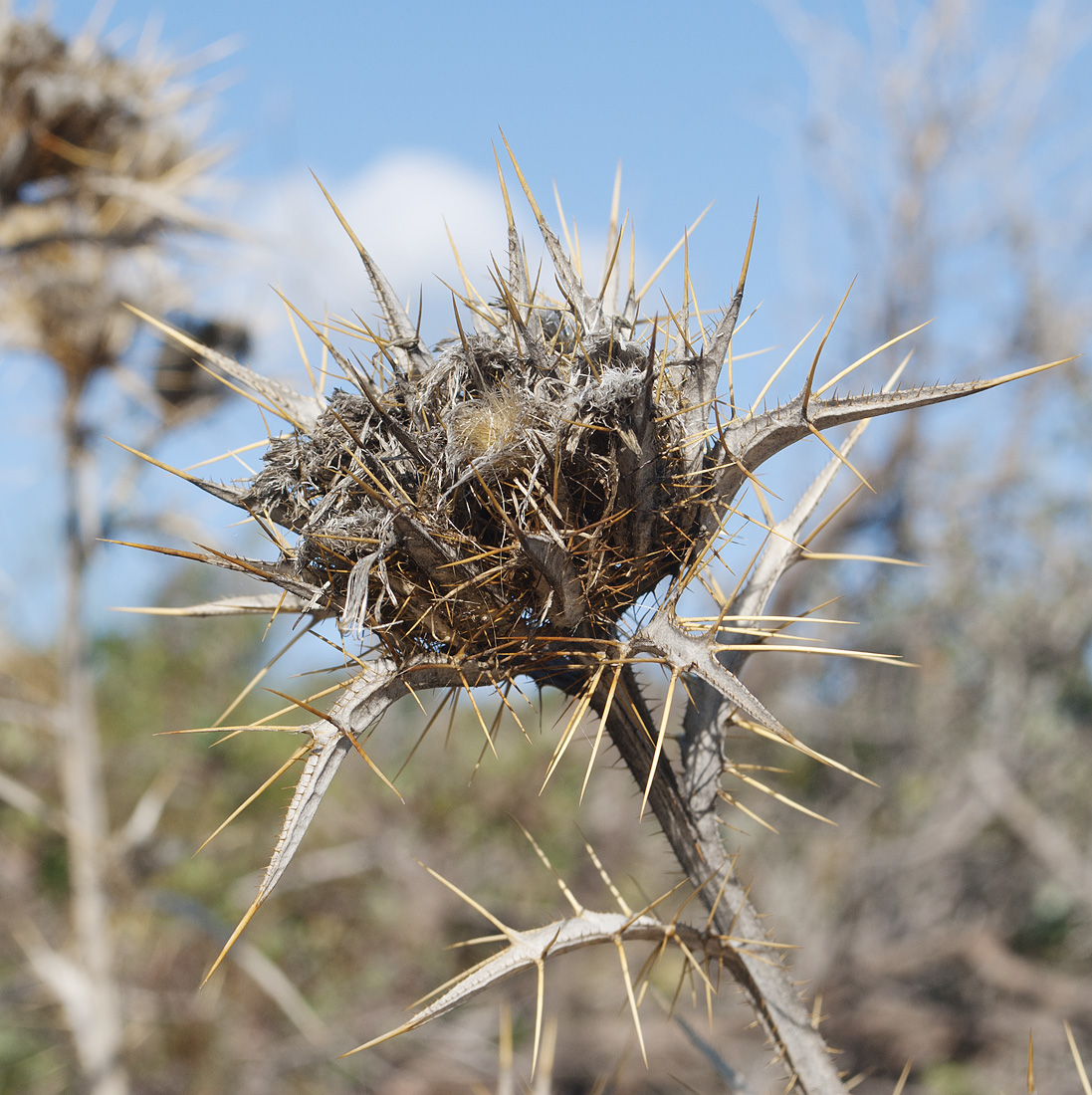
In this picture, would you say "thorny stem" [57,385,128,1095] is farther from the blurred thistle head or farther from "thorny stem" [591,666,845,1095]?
"thorny stem" [591,666,845,1095]

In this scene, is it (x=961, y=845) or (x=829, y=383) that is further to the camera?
(x=961, y=845)

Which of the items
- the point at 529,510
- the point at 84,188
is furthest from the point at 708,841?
the point at 84,188

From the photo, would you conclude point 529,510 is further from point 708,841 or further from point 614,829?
point 614,829

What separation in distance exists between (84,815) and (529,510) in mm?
4573

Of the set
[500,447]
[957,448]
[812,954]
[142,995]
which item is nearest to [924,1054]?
[812,954]

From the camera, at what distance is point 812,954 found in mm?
7156

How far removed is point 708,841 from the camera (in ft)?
5.03

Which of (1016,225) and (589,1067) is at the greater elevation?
(1016,225)

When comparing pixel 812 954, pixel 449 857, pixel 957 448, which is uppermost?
pixel 957 448

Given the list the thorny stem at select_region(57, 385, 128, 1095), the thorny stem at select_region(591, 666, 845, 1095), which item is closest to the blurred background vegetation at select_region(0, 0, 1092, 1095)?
the thorny stem at select_region(57, 385, 128, 1095)

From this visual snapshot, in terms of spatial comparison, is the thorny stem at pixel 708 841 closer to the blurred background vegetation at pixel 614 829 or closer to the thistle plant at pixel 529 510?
the thistle plant at pixel 529 510

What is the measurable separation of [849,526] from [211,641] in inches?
307

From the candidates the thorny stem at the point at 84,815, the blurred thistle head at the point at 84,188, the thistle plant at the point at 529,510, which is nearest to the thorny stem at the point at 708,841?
the thistle plant at the point at 529,510

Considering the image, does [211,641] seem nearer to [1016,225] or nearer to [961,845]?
[961,845]
